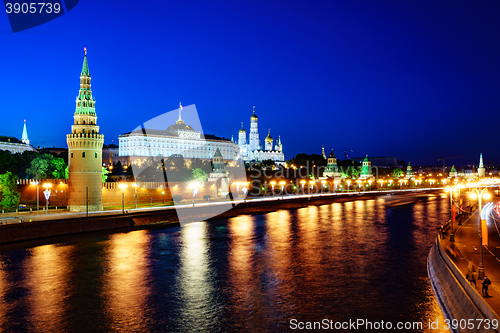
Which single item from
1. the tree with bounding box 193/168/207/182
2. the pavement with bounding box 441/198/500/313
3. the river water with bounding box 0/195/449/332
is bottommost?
the river water with bounding box 0/195/449/332

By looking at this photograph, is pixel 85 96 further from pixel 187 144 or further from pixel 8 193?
pixel 187 144

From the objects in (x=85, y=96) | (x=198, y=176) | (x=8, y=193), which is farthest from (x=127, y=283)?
(x=198, y=176)

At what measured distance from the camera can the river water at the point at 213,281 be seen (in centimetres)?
1422

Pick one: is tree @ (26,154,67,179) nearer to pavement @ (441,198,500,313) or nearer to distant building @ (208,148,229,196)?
distant building @ (208,148,229,196)

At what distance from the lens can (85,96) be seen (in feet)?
141

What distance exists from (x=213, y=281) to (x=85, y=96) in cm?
3142

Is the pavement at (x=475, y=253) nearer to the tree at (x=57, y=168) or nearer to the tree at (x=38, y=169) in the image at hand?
the tree at (x=38, y=169)

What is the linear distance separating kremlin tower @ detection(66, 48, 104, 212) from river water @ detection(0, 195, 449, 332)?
1136 cm

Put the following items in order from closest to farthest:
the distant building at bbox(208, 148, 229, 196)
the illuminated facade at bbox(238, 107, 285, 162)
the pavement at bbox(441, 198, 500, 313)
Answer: the pavement at bbox(441, 198, 500, 313), the distant building at bbox(208, 148, 229, 196), the illuminated facade at bbox(238, 107, 285, 162)

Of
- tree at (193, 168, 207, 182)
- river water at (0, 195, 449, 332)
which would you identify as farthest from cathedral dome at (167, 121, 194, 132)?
river water at (0, 195, 449, 332)

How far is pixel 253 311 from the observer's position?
14922mm

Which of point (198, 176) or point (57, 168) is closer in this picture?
point (57, 168)

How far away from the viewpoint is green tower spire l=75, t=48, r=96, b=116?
42.7 m

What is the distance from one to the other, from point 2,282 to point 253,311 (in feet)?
40.1
